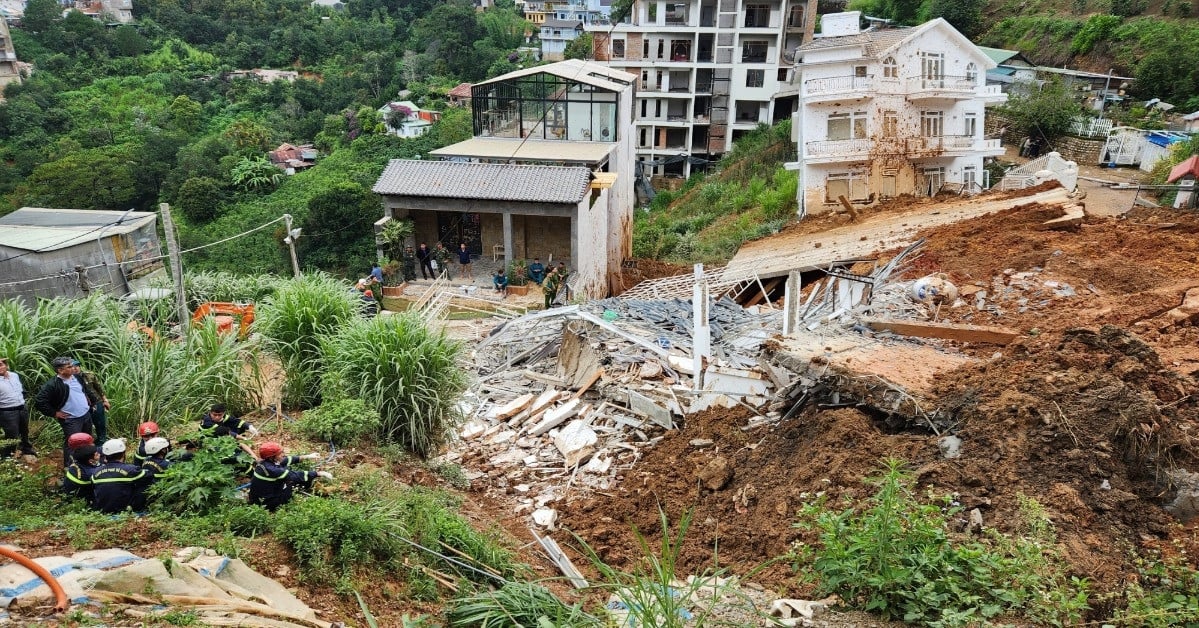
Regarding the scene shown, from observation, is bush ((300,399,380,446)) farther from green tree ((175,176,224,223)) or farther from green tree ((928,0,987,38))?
green tree ((928,0,987,38))

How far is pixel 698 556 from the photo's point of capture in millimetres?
6195

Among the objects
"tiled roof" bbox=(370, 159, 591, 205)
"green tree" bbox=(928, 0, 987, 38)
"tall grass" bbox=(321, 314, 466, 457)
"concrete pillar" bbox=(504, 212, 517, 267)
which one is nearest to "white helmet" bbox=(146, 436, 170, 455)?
"tall grass" bbox=(321, 314, 466, 457)

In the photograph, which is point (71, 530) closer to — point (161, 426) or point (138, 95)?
point (161, 426)

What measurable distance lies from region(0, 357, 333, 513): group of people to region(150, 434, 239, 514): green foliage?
0.12 metres

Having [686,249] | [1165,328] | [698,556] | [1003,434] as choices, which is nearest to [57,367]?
[698,556]

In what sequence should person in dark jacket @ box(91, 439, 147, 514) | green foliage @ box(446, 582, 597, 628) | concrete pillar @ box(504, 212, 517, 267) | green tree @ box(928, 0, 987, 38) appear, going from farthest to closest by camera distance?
green tree @ box(928, 0, 987, 38) < concrete pillar @ box(504, 212, 517, 267) < person in dark jacket @ box(91, 439, 147, 514) < green foliage @ box(446, 582, 597, 628)

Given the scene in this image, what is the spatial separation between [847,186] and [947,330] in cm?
1768

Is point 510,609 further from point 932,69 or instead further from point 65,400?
point 932,69

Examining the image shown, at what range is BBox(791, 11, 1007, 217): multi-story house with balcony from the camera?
24.0m

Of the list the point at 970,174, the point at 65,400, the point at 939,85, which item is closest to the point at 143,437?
the point at 65,400

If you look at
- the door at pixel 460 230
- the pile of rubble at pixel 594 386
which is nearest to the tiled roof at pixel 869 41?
the door at pixel 460 230

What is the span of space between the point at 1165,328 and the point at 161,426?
34.3 ft

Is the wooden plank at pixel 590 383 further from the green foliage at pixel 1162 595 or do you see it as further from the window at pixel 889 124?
the window at pixel 889 124

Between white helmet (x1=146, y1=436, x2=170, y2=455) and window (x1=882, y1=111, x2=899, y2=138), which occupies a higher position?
window (x1=882, y1=111, x2=899, y2=138)
